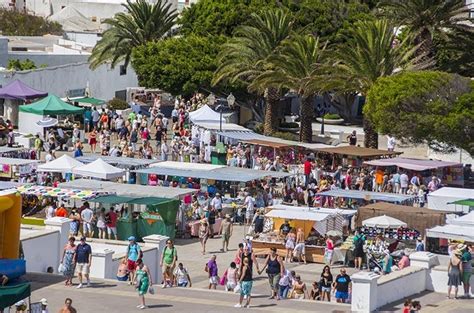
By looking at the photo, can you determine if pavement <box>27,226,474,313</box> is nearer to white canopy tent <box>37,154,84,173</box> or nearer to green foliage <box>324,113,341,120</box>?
white canopy tent <box>37,154,84,173</box>

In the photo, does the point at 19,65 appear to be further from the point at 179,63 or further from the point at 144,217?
the point at 144,217

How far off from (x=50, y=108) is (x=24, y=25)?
69.9 metres

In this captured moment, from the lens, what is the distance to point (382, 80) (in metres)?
51.4

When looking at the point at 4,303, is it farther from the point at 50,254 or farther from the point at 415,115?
the point at 415,115

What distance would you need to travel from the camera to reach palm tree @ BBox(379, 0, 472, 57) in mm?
57375

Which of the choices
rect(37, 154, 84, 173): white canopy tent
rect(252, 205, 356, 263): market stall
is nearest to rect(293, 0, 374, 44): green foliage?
rect(37, 154, 84, 173): white canopy tent

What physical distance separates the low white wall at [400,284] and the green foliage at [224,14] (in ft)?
134

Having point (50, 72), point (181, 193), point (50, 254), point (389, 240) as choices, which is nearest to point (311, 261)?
point (389, 240)

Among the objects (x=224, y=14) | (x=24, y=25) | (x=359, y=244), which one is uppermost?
(x=24, y=25)

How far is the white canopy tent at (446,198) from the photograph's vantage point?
129 feet

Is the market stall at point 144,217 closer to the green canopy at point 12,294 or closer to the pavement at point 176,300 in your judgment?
the pavement at point 176,300

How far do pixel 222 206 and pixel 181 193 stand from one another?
1.87 metres

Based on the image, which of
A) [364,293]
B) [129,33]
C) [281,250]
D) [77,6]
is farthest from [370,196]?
[77,6]

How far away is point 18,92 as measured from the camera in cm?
5884
